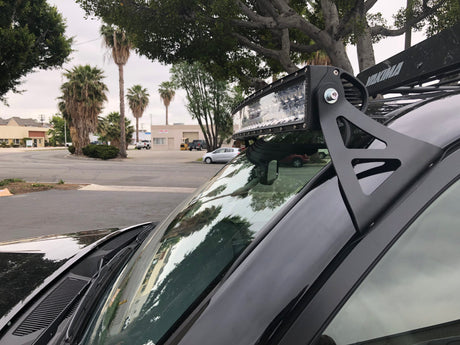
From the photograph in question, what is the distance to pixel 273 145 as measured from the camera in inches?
55.6

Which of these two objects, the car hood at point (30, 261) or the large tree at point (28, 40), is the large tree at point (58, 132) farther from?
the car hood at point (30, 261)

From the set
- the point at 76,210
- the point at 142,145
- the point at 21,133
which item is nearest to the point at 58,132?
the point at 21,133

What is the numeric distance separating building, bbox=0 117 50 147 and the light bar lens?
102 metres

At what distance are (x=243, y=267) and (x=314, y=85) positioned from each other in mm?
445

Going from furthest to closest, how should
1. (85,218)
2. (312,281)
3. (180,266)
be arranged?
1. (85,218)
2. (180,266)
3. (312,281)

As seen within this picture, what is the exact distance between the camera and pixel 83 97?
36.5m

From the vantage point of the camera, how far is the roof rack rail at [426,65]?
152 cm

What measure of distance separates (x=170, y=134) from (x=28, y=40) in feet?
194

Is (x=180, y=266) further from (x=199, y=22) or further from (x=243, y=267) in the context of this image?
(x=199, y=22)

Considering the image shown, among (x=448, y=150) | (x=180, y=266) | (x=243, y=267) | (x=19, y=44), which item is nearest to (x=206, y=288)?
(x=243, y=267)

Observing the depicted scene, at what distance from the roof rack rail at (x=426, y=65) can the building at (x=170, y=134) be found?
227ft

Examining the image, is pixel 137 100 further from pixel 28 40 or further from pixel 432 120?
pixel 432 120

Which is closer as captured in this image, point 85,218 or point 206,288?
point 206,288

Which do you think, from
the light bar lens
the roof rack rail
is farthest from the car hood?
the roof rack rail
